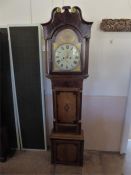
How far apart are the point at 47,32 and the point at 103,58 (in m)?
0.74

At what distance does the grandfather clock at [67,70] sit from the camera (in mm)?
1506

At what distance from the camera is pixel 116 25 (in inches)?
70.0

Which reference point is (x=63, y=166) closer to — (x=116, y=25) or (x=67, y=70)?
(x=67, y=70)

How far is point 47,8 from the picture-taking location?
1.85m

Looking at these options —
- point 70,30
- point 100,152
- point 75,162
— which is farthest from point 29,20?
point 100,152

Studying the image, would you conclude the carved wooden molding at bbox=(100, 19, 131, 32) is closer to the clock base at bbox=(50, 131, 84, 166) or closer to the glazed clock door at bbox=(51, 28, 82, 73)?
the glazed clock door at bbox=(51, 28, 82, 73)

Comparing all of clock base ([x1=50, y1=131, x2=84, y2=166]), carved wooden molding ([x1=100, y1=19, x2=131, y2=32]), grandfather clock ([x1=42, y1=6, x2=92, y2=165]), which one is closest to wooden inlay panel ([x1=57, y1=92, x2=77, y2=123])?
grandfather clock ([x1=42, y1=6, x2=92, y2=165])

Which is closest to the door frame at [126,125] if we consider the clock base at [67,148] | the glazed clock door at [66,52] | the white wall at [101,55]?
the white wall at [101,55]

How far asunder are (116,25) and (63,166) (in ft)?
5.72

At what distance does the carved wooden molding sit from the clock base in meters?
1.21

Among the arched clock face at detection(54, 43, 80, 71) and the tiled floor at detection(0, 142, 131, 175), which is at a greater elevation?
the arched clock face at detection(54, 43, 80, 71)

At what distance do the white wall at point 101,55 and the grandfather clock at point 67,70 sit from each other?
34 centimetres

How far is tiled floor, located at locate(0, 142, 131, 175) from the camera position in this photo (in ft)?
6.31

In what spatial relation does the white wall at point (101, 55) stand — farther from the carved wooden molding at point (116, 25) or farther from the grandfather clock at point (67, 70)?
the grandfather clock at point (67, 70)
